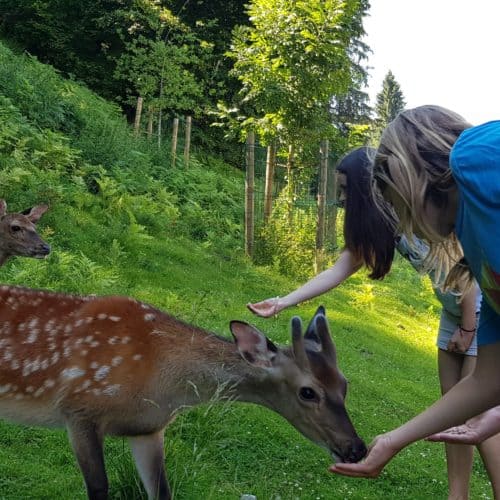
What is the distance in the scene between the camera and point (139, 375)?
142 inches

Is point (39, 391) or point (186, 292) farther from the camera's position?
point (186, 292)

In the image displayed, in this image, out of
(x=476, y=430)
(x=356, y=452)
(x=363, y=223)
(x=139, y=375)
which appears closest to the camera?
(x=476, y=430)

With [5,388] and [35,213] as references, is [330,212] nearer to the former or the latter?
[35,213]

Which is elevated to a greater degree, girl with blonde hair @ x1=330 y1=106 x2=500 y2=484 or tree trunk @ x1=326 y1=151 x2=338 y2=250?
girl with blonde hair @ x1=330 y1=106 x2=500 y2=484

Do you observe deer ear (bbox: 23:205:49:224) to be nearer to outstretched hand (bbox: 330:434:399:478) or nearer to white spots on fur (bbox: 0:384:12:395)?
white spots on fur (bbox: 0:384:12:395)

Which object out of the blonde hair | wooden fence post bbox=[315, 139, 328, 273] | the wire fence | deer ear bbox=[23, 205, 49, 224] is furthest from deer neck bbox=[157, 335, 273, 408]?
the wire fence

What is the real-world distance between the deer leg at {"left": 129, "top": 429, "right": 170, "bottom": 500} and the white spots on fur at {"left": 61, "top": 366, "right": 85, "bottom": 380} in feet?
1.57

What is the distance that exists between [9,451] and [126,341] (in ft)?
4.33

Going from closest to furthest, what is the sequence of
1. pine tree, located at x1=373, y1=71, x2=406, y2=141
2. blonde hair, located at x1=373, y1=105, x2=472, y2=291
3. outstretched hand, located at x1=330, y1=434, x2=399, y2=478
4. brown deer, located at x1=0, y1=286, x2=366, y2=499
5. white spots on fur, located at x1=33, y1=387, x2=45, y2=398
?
blonde hair, located at x1=373, y1=105, x2=472, y2=291 → outstretched hand, located at x1=330, y1=434, x2=399, y2=478 → brown deer, located at x1=0, y1=286, x2=366, y2=499 → white spots on fur, located at x1=33, y1=387, x2=45, y2=398 → pine tree, located at x1=373, y1=71, x2=406, y2=141

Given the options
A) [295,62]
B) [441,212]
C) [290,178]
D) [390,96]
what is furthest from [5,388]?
[390,96]

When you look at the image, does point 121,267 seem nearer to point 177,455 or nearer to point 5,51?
point 177,455

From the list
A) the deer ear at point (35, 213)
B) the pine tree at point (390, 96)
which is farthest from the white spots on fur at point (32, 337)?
the pine tree at point (390, 96)

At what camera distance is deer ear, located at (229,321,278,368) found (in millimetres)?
3553

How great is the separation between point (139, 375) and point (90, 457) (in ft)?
1.53
